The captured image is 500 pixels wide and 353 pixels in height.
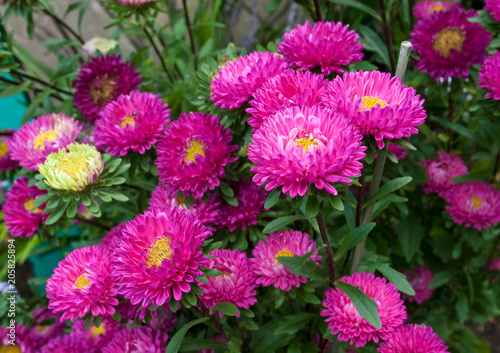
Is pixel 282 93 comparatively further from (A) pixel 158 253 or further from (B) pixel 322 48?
(A) pixel 158 253

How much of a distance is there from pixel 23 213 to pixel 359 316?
859 mm

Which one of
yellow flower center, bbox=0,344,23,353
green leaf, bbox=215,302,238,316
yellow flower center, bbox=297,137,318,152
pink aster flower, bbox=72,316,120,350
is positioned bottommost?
yellow flower center, bbox=0,344,23,353

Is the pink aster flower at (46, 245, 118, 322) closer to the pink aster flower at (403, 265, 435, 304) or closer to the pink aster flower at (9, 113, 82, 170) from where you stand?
the pink aster flower at (9, 113, 82, 170)

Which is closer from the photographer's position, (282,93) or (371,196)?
(282,93)

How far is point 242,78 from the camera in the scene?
2.96 feet

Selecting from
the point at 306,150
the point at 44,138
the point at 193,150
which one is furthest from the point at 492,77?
the point at 44,138

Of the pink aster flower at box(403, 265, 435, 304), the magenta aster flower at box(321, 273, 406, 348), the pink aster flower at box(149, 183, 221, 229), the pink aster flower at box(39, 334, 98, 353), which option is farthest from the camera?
the pink aster flower at box(403, 265, 435, 304)

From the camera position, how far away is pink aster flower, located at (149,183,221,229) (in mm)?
1003

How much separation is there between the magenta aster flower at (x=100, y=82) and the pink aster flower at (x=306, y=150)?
73 centimetres

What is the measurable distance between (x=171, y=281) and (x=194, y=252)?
0.06 m

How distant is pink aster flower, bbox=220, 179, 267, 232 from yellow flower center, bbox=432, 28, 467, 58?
0.65 m

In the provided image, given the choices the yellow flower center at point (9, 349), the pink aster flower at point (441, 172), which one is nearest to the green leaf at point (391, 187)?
the pink aster flower at point (441, 172)

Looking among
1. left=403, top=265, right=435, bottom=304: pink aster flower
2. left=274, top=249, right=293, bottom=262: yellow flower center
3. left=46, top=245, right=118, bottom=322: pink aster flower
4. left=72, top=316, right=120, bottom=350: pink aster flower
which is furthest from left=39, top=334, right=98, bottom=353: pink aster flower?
left=403, top=265, right=435, bottom=304: pink aster flower

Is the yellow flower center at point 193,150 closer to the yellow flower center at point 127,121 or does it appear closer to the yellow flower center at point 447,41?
the yellow flower center at point 127,121
